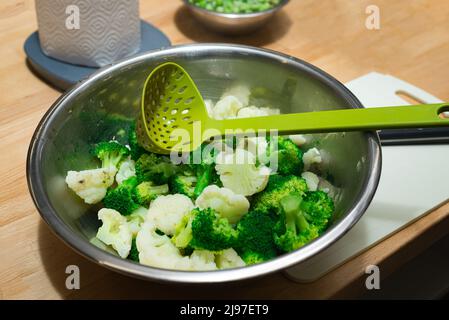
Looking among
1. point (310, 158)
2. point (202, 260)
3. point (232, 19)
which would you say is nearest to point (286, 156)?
point (310, 158)

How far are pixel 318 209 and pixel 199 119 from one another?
27cm

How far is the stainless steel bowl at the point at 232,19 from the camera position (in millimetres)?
1371

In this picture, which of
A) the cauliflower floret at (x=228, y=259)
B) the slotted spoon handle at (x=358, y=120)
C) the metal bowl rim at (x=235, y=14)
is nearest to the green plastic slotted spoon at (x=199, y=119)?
the slotted spoon handle at (x=358, y=120)

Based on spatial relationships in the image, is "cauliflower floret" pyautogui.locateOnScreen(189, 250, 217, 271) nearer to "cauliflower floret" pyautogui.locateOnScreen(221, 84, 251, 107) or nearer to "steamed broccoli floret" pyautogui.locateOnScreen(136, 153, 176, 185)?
"steamed broccoli floret" pyautogui.locateOnScreen(136, 153, 176, 185)

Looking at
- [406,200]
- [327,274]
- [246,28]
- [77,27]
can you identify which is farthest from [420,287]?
[77,27]

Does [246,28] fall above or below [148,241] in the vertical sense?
above

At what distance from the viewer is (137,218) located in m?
0.92

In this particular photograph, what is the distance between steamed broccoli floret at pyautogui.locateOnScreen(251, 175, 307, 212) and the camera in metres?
0.91

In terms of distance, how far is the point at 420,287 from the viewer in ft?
4.53

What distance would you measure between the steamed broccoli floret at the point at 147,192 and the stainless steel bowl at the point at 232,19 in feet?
1.89

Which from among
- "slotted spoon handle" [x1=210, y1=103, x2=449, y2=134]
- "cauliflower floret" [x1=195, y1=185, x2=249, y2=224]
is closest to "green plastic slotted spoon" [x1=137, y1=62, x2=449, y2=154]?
"slotted spoon handle" [x1=210, y1=103, x2=449, y2=134]
